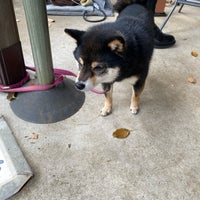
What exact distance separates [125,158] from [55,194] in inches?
19.4

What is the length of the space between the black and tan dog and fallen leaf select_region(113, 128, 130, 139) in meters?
0.33

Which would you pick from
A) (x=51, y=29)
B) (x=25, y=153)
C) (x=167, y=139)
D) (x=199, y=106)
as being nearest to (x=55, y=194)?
(x=25, y=153)

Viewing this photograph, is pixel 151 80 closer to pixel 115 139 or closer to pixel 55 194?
pixel 115 139

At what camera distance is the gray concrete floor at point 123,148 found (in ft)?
4.72

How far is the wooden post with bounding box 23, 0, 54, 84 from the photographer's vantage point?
1.62m

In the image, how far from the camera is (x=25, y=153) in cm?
164

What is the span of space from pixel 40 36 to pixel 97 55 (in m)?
0.56

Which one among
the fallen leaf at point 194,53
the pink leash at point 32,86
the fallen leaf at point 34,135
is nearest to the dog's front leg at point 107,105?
the pink leash at point 32,86

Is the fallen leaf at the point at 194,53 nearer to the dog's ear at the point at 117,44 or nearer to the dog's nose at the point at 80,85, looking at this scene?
the dog's ear at the point at 117,44

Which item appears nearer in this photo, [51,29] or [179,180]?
[179,180]

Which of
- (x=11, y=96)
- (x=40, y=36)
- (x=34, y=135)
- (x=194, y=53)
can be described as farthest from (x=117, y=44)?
(x=194, y=53)

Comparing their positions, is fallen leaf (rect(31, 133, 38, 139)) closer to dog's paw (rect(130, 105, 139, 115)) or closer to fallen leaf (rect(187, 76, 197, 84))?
dog's paw (rect(130, 105, 139, 115))

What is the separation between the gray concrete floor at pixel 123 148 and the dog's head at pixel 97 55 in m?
0.46

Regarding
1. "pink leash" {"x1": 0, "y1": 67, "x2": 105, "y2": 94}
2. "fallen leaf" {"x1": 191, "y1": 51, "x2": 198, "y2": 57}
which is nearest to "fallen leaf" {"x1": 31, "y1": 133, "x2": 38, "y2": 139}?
"pink leash" {"x1": 0, "y1": 67, "x2": 105, "y2": 94}
